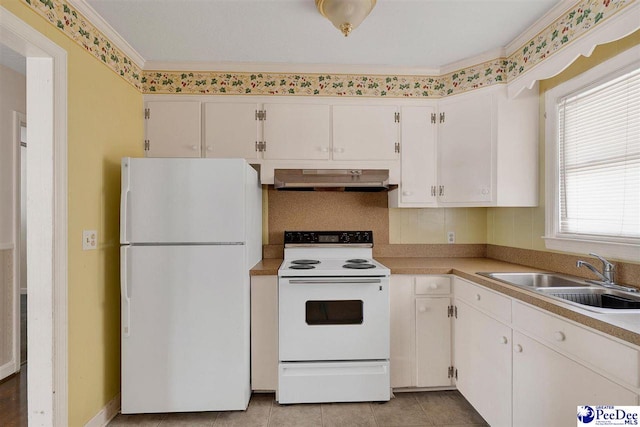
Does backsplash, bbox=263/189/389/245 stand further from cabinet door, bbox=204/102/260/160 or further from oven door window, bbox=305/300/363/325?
oven door window, bbox=305/300/363/325

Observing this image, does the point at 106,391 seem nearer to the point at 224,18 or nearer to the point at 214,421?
the point at 214,421

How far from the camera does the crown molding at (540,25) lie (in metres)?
1.75

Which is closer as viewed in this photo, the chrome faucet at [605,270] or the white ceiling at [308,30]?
the chrome faucet at [605,270]

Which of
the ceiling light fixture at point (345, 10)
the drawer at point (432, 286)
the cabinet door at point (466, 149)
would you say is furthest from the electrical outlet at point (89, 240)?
the cabinet door at point (466, 149)

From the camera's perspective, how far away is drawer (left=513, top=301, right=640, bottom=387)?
1.01m

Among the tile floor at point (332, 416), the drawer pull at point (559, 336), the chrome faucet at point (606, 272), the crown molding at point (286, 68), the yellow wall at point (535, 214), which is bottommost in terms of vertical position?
the tile floor at point (332, 416)

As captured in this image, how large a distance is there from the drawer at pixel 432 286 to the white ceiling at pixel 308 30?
1586 millimetres

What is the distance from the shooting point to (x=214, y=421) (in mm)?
1978

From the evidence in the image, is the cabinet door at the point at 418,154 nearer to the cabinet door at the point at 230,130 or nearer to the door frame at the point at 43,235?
the cabinet door at the point at 230,130

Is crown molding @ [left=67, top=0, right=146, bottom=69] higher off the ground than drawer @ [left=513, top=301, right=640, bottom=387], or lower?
higher

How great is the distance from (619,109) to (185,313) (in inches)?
103

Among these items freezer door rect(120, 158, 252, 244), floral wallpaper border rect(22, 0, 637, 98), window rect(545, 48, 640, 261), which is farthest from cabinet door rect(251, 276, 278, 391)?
window rect(545, 48, 640, 261)

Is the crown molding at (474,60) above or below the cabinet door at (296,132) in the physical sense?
above

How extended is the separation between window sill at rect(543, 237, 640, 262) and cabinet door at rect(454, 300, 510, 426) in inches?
26.7
